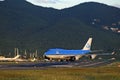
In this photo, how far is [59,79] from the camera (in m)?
62.6

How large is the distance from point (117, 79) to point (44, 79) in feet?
40.8

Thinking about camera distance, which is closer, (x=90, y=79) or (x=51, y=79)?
(x=51, y=79)

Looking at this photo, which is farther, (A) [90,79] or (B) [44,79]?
(A) [90,79]

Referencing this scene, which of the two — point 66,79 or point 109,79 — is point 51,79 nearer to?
point 66,79

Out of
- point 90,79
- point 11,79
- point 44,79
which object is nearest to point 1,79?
point 11,79

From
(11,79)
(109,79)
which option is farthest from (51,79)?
(109,79)

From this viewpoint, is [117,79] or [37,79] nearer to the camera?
[37,79]

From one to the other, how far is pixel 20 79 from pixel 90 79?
11.7m

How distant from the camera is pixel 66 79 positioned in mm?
63250

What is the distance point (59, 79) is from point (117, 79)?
10323 millimetres

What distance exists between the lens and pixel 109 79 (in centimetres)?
6750

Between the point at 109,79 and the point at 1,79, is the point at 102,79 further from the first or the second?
the point at 1,79

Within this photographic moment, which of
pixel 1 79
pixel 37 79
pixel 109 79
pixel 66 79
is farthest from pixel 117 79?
pixel 1 79

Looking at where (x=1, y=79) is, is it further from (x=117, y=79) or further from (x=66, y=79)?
(x=117, y=79)
